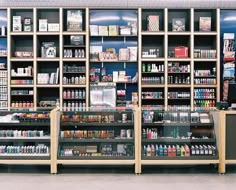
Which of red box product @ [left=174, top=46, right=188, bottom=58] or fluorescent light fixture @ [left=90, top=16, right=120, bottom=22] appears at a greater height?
fluorescent light fixture @ [left=90, top=16, right=120, bottom=22]

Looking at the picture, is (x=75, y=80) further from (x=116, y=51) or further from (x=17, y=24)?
(x=17, y=24)

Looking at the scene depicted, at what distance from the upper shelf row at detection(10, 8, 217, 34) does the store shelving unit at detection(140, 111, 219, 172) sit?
4064 mm

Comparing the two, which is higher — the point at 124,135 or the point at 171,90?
the point at 171,90

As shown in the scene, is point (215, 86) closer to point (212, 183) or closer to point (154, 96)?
point (154, 96)

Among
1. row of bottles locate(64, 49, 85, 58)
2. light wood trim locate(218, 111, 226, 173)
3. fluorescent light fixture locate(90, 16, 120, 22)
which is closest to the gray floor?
light wood trim locate(218, 111, 226, 173)

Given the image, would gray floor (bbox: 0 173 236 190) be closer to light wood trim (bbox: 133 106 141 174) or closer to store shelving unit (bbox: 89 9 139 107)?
light wood trim (bbox: 133 106 141 174)

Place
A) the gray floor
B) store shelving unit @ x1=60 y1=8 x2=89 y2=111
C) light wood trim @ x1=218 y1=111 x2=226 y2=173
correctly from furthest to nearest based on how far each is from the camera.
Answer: store shelving unit @ x1=60 y1=8 x2=89 y2=111 < light wood trim @ x1=218 y1=111 x2=226 y2=173 < the gray floor

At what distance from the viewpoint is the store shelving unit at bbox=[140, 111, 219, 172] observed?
680 cm

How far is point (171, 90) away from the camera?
35.3 ft

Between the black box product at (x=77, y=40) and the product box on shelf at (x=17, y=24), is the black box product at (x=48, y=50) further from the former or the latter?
the product box on shelf at (x=17, y=24)

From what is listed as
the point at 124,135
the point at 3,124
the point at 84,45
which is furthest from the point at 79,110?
the point at 84,45

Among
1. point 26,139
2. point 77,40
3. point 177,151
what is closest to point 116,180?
point 177,151

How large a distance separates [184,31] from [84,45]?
8.83 feet

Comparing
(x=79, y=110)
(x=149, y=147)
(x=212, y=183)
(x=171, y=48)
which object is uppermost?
(x=171, y=48)
